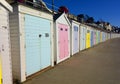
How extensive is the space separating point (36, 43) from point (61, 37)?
334cm

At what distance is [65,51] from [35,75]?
14.6ft

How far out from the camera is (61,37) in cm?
1002

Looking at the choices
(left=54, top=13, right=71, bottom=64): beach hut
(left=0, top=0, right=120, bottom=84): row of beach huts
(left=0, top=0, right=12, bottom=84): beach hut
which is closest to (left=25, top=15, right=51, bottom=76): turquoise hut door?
(left=0, top=0, right=120, bottom=84): row of beach huts

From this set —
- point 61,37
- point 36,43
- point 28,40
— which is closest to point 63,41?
point 61,37

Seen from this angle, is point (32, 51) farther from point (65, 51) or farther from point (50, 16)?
point (65, 51)

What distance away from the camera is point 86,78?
6.30 m

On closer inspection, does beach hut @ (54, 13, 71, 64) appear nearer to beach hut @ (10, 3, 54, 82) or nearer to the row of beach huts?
the row of beach huts

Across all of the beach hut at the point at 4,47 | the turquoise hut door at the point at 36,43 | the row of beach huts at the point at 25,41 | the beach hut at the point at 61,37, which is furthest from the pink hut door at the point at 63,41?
the beach hut at the point at 4,47

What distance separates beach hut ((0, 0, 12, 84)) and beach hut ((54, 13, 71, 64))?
4.35m

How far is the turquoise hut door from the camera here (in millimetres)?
6270

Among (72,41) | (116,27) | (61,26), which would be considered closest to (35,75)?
(61,26)

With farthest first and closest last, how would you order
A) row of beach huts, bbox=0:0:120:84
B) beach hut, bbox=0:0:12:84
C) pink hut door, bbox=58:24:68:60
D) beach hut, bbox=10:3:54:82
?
pink hut door, bbox=58:24:68:60 → beach hut, bbox=10:3:54:82 → row of beach huts, bbox=0:0:120:84 → beach hut, bbox=0:0:12:84

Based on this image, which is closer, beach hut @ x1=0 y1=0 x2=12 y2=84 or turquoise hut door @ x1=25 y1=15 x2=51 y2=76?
beach hut @ x1=0 y1=0 x2=12 y2=84

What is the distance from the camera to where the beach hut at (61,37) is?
9.16 meters
